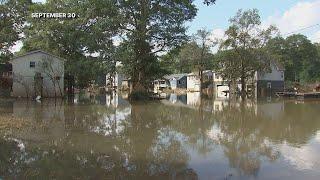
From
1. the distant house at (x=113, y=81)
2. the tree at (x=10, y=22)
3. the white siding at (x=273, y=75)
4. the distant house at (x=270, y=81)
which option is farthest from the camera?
the white siding at (x=273, y=75)

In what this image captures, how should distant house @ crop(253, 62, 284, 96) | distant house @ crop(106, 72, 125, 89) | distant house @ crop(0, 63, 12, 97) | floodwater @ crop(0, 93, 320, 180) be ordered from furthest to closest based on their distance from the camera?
distant house @ crop(253, 62, 284, 96) → distant house @ crop(106, 72, 125, 89) → distant house @ crop(0, 63, 12, 97) → floodwater @ crop(0, 93, 320, 180)

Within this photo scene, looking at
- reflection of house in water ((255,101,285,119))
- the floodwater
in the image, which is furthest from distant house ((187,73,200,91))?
the floodwater

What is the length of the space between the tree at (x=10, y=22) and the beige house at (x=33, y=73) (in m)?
10.6

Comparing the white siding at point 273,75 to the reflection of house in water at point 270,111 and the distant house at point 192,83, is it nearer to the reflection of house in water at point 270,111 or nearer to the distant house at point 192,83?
the distant house at point 192,83

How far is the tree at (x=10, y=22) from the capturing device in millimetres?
46894

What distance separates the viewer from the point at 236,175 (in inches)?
328

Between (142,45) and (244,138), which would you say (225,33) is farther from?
(244,138)

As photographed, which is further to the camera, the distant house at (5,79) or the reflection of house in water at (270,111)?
the distant house at (5,79)

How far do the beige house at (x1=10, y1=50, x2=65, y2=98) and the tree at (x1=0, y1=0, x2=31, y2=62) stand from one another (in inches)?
417

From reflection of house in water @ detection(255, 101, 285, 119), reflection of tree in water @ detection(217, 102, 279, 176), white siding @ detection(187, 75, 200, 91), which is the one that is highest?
white siding @ detection(187, 75, 200, 91)

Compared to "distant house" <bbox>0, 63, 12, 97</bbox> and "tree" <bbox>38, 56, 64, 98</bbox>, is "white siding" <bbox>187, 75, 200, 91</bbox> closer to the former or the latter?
"distant house" <bbox>0, 63, 12, 97</bbox>

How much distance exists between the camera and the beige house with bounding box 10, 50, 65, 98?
37844 mm

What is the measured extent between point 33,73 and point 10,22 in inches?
538

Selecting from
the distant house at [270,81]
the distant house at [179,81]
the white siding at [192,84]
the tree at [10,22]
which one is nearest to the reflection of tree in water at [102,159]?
the tree at [10,22]
